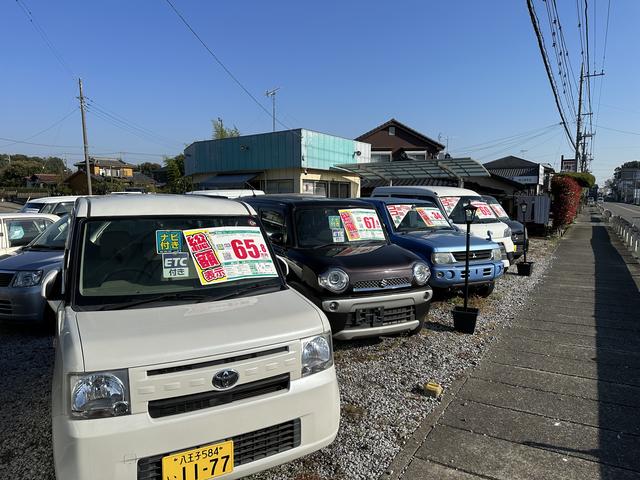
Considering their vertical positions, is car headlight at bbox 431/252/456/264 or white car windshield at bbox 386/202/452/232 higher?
white car windshield at bbox 386/202/452/232

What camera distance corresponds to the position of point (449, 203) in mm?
9211

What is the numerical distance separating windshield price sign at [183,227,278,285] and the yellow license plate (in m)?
1.13

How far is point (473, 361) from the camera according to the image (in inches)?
179

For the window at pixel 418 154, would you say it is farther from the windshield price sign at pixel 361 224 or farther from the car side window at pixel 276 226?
the car side window at pixel 276 226

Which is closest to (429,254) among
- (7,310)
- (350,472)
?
(350,472)

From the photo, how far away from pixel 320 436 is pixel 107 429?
116cm

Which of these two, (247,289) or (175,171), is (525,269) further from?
(175,171)

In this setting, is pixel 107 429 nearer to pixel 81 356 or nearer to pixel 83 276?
pixel 81 356

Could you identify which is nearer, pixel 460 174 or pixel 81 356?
pixel 81 356

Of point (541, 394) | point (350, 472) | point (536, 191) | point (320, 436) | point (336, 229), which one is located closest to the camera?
point (320, 436)

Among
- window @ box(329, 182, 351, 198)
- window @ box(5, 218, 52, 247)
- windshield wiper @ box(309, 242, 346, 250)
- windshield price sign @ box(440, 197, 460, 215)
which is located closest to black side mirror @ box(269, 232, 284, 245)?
windshield wiper @ box(309, 242, 346, 250)

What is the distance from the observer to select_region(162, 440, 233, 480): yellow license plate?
6.65ft

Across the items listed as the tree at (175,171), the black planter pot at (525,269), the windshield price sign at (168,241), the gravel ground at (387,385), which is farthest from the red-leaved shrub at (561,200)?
the tree at (175,171)

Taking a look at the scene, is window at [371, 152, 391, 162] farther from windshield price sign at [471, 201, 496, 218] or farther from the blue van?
the blue van
